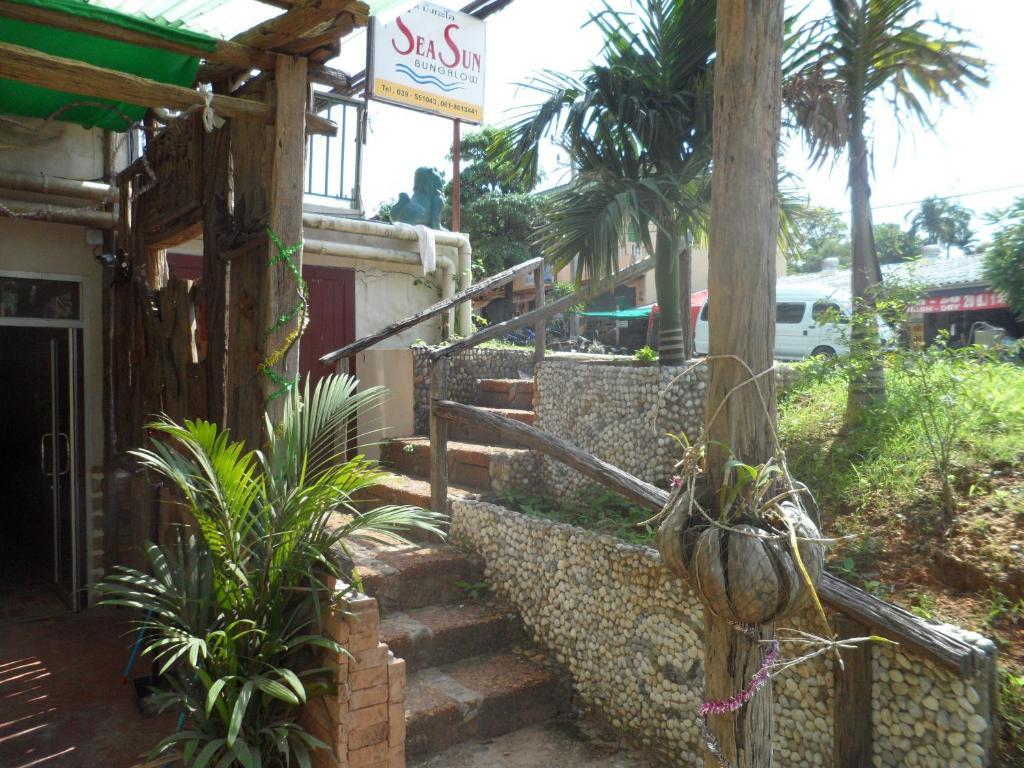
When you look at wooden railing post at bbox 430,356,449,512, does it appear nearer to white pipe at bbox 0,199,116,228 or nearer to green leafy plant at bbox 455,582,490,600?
green leafy plant at bbox 455,582,490,600

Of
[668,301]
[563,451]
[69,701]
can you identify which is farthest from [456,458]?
[69,701]

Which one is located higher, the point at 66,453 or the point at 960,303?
the point at 960,303

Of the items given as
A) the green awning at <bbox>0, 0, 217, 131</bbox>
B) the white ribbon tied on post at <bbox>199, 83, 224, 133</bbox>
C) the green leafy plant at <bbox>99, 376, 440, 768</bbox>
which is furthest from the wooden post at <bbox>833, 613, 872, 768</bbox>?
the green awning at <bbox>0, 0, 217, 131</bbox>

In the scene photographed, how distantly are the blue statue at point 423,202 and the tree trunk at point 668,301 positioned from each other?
3822 mm

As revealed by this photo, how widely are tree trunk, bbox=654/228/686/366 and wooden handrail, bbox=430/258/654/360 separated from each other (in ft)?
0.63

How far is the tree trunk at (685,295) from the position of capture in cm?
560

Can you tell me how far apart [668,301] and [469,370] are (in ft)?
8.56

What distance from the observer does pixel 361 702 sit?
301cm

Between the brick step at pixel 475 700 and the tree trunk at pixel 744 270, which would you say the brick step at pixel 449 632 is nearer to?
the brick step at pixel 475 700

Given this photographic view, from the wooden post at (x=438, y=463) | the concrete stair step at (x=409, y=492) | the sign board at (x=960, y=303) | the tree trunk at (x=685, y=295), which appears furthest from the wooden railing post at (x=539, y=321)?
the sign board at (x=960, y=303)

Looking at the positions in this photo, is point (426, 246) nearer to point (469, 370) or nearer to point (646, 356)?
point (469, 370)

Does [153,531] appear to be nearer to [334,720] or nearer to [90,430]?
[90,430]

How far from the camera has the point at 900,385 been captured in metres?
4.65

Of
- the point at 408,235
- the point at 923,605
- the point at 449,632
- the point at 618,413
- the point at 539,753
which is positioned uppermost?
the point at 408,235
